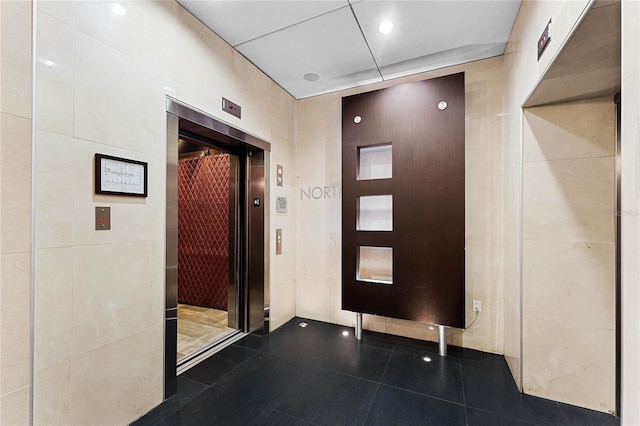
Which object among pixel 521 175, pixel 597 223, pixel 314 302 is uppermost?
pixel 521 175

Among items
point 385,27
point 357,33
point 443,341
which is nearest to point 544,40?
point 385,27

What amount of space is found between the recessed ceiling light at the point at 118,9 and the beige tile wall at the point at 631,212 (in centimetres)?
231

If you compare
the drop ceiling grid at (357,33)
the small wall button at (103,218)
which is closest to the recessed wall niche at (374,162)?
the drop ceiling grid at (357,33)

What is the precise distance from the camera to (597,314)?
174 cm

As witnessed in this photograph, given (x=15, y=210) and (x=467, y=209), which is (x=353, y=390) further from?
(x=15, y=210)

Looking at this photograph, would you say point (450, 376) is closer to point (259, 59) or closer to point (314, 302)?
point (314, 302)

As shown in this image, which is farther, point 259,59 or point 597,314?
point 259,59

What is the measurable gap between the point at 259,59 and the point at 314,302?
2751mm

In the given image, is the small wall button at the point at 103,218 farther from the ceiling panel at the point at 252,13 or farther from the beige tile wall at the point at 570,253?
the beige tile wall at the point at 570,253

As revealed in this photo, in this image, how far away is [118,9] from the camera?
1.58 meters

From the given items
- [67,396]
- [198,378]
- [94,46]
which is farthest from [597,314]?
[94,46]

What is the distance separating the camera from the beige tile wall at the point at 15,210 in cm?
117

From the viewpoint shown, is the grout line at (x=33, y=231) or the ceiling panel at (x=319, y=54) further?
the ceiling panel at (x=319, y=54)

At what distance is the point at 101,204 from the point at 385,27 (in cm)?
239
